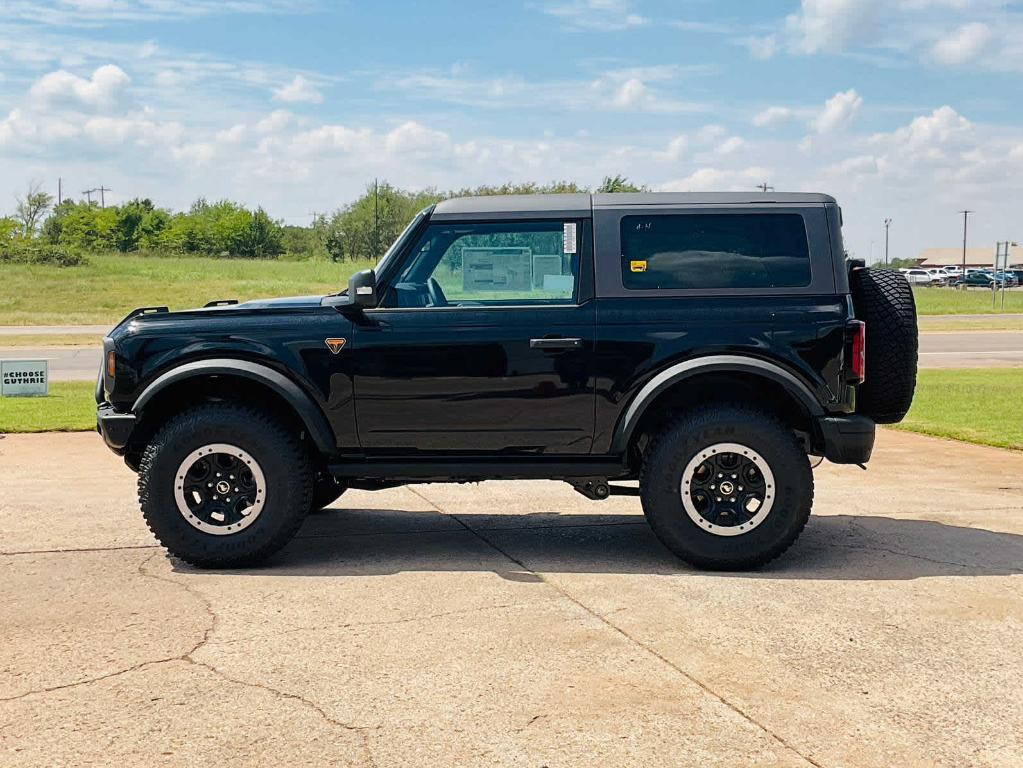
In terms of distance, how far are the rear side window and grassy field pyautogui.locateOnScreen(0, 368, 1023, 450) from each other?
19.0 ft

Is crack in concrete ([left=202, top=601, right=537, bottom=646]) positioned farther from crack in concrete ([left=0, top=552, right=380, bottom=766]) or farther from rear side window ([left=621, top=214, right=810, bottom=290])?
rear side window ([left=621, top=214, right=810, bottom=290])

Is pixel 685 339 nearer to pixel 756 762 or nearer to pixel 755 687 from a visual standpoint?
pixel 755 687

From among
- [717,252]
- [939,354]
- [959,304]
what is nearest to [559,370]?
[717,252]

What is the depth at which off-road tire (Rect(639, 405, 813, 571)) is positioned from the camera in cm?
628

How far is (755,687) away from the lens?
4477mm

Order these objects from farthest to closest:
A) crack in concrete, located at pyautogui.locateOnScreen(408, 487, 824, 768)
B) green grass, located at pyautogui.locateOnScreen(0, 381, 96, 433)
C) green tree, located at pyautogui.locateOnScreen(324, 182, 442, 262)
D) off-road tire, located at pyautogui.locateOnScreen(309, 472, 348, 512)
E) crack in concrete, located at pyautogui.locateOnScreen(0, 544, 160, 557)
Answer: green tree, located at pyautogui.locateOnScreen(324, 182, 442, 262), green grass, located at pyautogui.locateOnScreen(0, 381, 96, 433), off-road tire, located at pyautogui.locateOnScreen(309, 472, 348, 512), crack in concrete, located at pyautogui.locateOnScreen(0, 544, 160, 557), crack in concrete, located at pyautogui.locateOnScreen(408, 487, 824, 768)

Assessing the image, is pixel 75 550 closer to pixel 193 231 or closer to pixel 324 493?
pixel 324 493

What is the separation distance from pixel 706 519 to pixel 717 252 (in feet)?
4.70

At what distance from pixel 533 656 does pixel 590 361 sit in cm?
198

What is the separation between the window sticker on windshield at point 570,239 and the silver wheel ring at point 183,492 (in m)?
2.03

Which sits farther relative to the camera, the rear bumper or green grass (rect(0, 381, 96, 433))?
green grass (rect(0, 381, 96, 433))

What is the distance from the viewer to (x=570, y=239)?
6.50m

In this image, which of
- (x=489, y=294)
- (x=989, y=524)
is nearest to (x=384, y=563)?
(x=489, y=294)

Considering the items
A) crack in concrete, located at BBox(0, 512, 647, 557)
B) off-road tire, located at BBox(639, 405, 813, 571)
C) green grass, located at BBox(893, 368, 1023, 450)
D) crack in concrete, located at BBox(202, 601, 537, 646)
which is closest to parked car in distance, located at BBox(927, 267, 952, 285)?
green grass, located at BBox(893, 368, 1023, 450)
